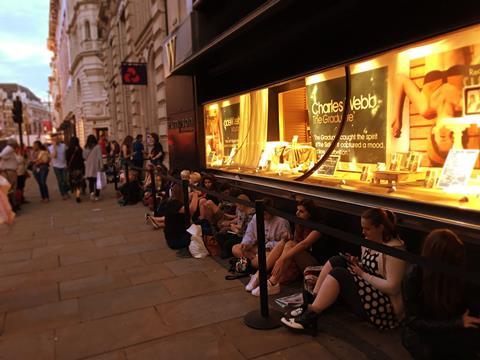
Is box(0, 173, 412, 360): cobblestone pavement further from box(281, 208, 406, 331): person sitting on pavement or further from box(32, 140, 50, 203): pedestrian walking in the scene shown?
box(32, 140, 50, 203): pedestrian walking

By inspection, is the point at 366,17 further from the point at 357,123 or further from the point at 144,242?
the point at 144,242

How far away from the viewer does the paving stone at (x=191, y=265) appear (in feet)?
16.9

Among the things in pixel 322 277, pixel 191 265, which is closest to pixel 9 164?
pixel 191 265

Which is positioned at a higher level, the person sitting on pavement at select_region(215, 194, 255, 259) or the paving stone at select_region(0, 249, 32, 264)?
the person sitting on pavement at select_region(215, 194, 255, 259)

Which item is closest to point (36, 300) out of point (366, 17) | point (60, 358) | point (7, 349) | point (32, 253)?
point (7, 349)

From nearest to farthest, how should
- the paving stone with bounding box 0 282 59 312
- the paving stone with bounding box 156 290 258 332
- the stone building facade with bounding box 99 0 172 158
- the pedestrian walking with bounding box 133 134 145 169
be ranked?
the paving stone with bounding box 156 290 258 332 → the paving stone with bounding box 0 282 59 312 → the stone building facade with bounding box 99 0 172 158 → the pedestrian walking with bounding box 133 134 145 169

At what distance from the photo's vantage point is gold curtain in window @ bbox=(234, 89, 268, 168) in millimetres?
7797

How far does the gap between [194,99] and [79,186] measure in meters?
4.86

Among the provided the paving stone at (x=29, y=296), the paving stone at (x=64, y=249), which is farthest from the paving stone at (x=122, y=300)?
the paving stone at (x=64, y=249)

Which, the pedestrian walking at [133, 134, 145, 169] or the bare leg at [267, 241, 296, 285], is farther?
the pedestrian walking at [133, 134, 145, 169]

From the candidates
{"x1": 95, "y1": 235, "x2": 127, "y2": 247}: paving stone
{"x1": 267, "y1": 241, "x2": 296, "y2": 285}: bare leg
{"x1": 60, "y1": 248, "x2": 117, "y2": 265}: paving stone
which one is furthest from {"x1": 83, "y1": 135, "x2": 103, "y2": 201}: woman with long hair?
{"x1": 267, "y1": 241, "x2": 296, "y2": 285}: bare leg

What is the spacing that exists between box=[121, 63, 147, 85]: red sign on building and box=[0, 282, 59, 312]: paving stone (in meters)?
10.9

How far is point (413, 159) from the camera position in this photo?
4.76 meters

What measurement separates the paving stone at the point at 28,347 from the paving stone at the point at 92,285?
3.01 feet
